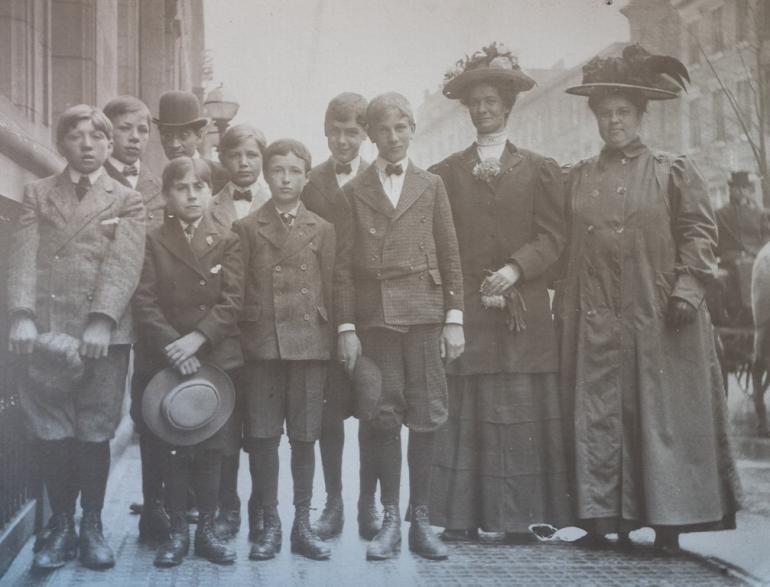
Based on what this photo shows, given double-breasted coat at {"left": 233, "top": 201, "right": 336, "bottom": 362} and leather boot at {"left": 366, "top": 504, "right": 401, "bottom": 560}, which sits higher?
double-breasted coat at {"left": 233, "top": 201, "right": 336, "bottom": 362}

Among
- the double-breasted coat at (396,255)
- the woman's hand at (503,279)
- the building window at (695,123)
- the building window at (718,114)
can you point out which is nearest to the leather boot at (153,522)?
the double-breasted coat at (396,255)

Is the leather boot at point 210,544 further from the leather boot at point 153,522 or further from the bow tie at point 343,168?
the bow tie at point 343,168

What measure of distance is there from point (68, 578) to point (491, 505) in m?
1.84

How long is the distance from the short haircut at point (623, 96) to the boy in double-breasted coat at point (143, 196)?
2025 mm

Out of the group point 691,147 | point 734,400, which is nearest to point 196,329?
point 691,147

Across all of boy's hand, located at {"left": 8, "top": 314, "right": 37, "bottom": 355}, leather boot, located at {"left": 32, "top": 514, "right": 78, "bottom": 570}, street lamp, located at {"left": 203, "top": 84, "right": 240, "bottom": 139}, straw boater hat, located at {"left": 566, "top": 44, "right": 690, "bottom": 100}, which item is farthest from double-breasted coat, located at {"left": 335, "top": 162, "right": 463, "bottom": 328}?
leather boot, located at {"left": 32, "top": 514, "right": 78, "bottom": 570}

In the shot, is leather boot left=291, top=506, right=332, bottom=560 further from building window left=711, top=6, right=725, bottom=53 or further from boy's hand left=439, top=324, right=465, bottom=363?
building window left=711, top=6, right=725, bottom=53

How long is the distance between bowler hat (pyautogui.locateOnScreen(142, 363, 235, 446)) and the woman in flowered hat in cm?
114

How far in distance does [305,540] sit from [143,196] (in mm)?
1637

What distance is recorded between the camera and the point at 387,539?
427 centimetres

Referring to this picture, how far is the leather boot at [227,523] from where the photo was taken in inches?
172

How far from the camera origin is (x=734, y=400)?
737 centimetres

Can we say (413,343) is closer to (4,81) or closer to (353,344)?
(353,344)

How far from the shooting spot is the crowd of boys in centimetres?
400
